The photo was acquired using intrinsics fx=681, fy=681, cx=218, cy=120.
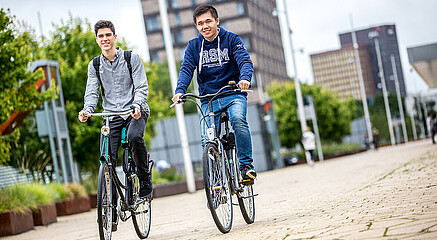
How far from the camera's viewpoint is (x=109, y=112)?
21.3ft

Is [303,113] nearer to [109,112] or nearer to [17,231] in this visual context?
[17,231]

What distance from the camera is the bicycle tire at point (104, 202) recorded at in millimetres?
5898

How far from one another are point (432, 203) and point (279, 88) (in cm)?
6429

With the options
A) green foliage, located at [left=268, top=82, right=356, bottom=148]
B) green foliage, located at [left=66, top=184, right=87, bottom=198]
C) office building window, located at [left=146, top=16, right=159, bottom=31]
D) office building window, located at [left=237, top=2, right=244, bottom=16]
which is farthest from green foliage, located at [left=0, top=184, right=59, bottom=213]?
office building window, located at [left=146, top=16, right=159, bottom=31]

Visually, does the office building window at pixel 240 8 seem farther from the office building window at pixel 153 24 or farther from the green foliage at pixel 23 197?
the green foliage at pixel 23 197

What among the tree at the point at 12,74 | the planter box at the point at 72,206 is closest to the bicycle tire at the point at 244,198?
the tree at the point at 12,74

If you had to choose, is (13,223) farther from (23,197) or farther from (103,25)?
(103,25)

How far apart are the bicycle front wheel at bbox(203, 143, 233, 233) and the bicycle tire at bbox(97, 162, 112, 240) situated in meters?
0.89

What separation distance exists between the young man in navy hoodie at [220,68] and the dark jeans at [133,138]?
0.52 meters

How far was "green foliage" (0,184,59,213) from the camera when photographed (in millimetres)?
12164

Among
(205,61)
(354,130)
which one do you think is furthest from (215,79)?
(354,130)

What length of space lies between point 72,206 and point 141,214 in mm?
10702

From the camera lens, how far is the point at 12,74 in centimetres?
1349

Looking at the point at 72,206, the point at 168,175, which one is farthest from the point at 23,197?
the point at 168,175
